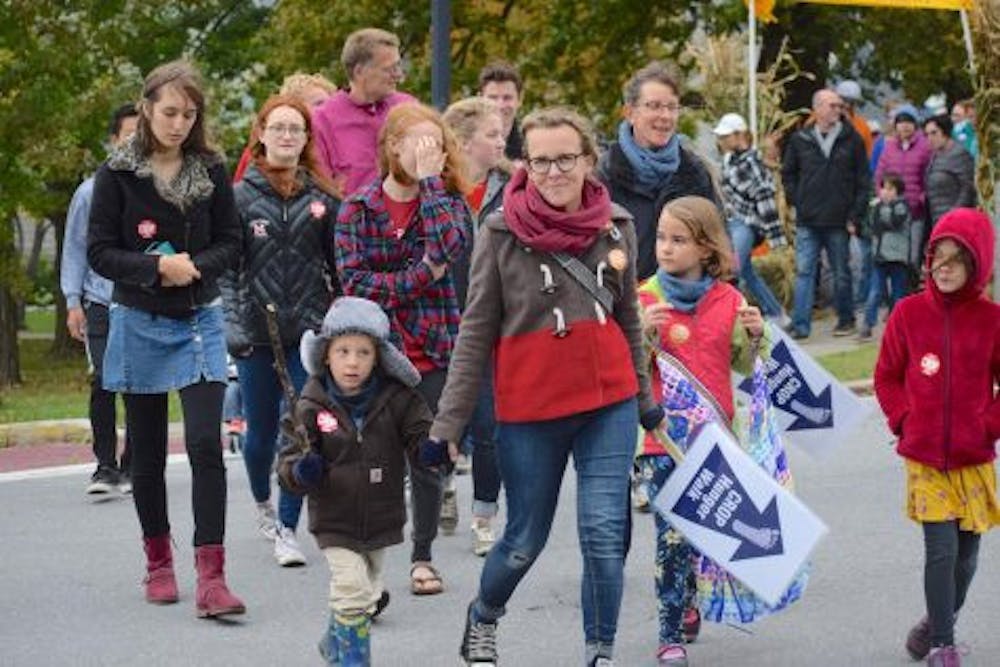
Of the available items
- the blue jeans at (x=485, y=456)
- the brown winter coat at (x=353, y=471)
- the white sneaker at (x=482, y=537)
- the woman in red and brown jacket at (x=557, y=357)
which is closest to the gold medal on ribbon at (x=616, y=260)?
the woman in red and brown jacket at (x=557, y=357)

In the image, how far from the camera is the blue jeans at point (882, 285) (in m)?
18.7

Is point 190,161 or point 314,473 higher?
point 190,161

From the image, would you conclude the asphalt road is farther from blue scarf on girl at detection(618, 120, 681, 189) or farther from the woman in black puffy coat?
blue scarf on girl at detection(618, 120, 681, 189)

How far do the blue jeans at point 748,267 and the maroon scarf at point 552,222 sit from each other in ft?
37.1

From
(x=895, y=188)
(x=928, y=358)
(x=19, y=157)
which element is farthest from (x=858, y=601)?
(x=19, y=157)

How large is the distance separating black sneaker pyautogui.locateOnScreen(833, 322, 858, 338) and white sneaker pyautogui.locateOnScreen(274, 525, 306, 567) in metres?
10.7

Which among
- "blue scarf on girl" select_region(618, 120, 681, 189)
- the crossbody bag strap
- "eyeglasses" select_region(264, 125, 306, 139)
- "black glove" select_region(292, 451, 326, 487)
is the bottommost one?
"black glove" select_region(292, 451, 326, 487)

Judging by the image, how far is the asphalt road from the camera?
24.9 ft

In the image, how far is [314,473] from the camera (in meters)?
Answer: 6.79

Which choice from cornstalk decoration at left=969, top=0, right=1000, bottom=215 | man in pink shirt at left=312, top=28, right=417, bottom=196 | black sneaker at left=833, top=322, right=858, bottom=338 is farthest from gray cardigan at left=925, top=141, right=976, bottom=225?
man in pink shirt at left=312, top=28, right=417, bottom=196

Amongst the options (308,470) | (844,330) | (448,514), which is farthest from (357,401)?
(844,330)

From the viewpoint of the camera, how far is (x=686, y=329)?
24.1 ft

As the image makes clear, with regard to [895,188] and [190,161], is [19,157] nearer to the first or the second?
[895,188]

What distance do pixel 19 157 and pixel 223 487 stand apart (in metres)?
17.8
